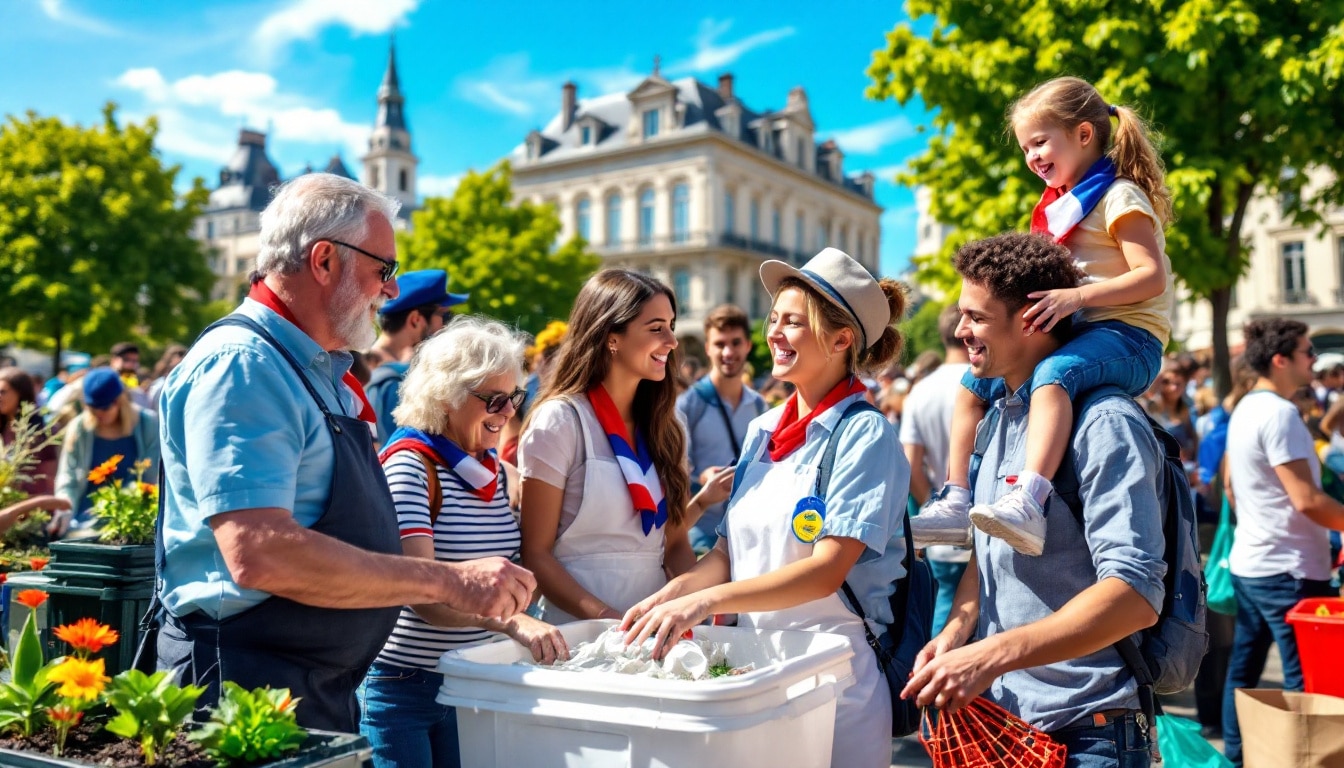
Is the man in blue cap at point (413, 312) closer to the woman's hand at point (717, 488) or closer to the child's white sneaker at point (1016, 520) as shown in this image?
the woman's hand at point (717, 488)

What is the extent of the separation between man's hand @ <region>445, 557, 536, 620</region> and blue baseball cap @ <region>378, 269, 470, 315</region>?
3392mm

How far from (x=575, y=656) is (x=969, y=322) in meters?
1.15

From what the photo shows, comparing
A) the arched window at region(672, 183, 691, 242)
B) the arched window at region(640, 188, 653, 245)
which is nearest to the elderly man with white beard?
the arched window at region(672, 183, 691, 242)

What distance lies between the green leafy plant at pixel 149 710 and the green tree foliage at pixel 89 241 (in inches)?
1253

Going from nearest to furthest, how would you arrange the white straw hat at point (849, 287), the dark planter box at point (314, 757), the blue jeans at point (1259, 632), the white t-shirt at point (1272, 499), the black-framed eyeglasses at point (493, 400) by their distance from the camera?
the dark planter box at point (314, 757), the white straw hat at point (849, 287), the black-framed eyeglasses at point (493, 400), the white t-shirt at point (1272, 499), the blue jeans at point (1259, 632)

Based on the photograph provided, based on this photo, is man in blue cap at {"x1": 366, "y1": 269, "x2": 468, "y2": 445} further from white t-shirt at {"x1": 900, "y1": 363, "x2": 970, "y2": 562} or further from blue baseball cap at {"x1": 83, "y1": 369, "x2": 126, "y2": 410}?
white t-shirt at {"x1": 900, "y1": 363, "x2": 970, "y2": 562}

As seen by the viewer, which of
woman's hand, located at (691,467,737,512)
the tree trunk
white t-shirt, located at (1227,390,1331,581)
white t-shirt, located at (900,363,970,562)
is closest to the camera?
woman's hand, located at (691,467,737,512)

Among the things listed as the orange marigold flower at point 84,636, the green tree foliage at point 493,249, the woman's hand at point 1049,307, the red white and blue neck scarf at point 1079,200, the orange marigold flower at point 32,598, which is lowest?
the orange marigold flower at point 84,636

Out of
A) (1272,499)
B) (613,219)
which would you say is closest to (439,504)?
(1272,499)

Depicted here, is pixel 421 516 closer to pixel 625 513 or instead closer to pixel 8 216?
pixel 625 513

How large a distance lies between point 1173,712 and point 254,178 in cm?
10169

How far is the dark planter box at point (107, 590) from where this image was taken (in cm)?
304

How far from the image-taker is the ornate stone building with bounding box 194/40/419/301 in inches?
3302

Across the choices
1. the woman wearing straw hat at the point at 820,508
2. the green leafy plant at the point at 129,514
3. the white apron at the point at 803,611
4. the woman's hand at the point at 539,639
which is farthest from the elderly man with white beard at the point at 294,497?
the green leafy plant at the point at 129,514
